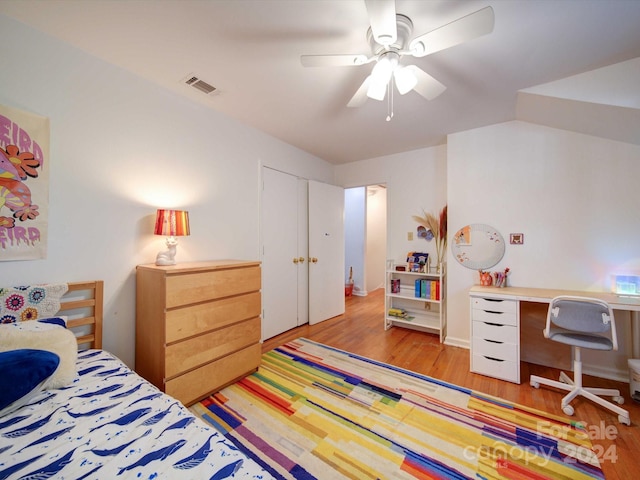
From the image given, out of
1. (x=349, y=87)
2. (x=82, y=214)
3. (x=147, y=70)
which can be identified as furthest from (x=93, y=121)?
(x=349, y=87)

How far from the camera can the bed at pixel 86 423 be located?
79 centimetres

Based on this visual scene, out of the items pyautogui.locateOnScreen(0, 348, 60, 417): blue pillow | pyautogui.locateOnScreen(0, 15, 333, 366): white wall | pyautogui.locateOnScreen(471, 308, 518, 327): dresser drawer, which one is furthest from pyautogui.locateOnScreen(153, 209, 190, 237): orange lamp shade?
pyautogui.locateOnScreen(471, 308, 518, 327): dresser drawer

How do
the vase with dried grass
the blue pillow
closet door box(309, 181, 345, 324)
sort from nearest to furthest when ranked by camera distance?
the blue pillow
the vase with dried grass
closet door box(309, 181, 345, 324)

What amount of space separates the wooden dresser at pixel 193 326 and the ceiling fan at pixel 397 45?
5.38 feet

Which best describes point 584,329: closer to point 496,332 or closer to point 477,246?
point 496,332

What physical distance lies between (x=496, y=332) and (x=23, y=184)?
3664 mm

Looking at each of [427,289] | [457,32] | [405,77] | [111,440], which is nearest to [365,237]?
[427,289]

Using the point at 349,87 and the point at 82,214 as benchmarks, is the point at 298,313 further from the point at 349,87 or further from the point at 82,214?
the point at 349,87

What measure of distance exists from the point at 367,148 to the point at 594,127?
2201 mm

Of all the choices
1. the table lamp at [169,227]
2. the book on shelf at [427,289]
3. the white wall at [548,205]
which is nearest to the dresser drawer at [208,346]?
the table lamp at [169,227]

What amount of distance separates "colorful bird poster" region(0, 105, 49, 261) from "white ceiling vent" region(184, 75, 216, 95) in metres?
0.96

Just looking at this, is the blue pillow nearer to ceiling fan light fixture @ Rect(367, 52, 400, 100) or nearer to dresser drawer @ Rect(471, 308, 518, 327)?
ceiling fan light fixture @ Rect(367, 52, 400, 100)

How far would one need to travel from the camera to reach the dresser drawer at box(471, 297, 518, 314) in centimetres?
219

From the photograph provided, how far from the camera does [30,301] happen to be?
1.48 m
